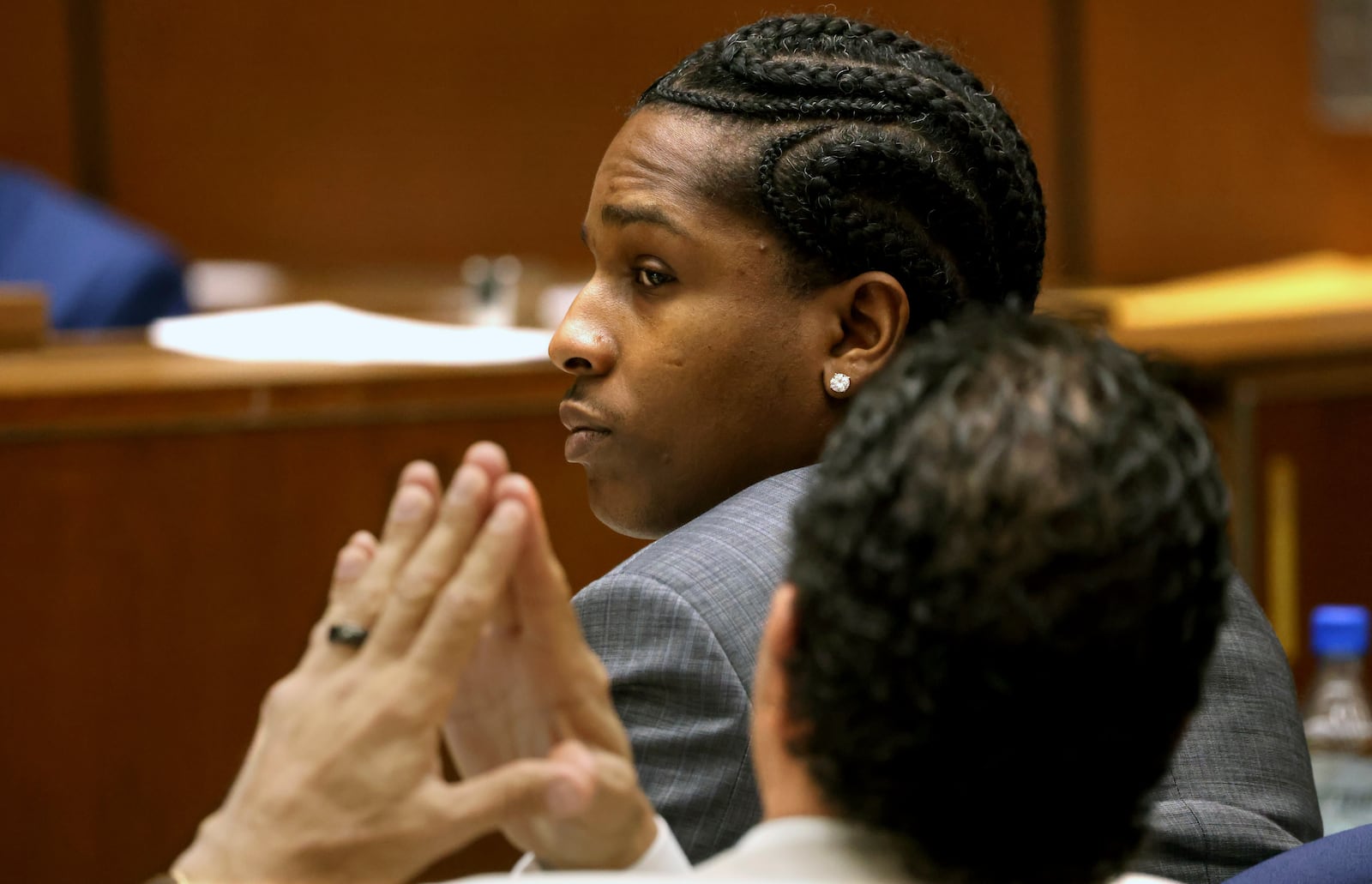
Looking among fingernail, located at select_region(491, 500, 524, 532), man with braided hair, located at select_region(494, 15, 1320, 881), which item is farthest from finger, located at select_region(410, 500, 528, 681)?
Answer: man with braided hair, located at select_region(494, 15, 1320, 881)

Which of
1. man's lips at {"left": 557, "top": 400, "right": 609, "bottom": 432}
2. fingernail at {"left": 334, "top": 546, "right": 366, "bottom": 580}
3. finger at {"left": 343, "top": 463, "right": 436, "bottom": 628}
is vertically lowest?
man's lips at {"left": 557, "top": 400, "right": 609, "bottom": 432}

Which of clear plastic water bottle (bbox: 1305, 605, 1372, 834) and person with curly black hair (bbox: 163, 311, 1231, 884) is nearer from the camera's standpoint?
person with curly black hair (bbox: 163, 311, 1231, 884)

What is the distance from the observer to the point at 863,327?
4.10ft

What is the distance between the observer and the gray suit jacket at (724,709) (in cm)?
102

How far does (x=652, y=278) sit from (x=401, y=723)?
55 centimetres

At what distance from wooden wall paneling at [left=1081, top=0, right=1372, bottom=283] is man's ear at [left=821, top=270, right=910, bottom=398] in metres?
3.58

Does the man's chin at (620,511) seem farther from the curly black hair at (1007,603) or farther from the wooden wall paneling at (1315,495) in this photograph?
the wooden wall paneling at (1315,495)

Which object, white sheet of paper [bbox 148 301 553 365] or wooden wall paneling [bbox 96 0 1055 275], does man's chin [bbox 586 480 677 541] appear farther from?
wooden wall paneling [bbox 96 0 1055 275]

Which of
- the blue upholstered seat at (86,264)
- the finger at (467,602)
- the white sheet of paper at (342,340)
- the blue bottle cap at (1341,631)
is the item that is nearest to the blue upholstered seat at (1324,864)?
the finger at (467,602)

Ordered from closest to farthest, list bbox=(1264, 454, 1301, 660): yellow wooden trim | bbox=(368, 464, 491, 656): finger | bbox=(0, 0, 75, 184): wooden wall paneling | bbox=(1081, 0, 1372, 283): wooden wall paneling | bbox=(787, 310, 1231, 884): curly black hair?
bbox=(787, 310, 1231, 884): curly black hair, bbox=(368, 464, 491, 656): finger, bbox=(1264, 454, 1301, 660): yellow wooden trim, bbox=(0, 0, 75, 184): wooden wall paneling, bbox=(1081, 0, 1372, 283): wooden wall paneling

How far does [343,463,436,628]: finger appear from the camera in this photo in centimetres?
80

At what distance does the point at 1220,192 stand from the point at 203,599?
3.48 meters

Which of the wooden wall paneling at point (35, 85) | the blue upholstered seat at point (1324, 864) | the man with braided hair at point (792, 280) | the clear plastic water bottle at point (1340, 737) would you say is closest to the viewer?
the blue upholstered seat at point (1324, 864)

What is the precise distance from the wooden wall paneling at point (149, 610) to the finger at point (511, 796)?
4.53 ft
